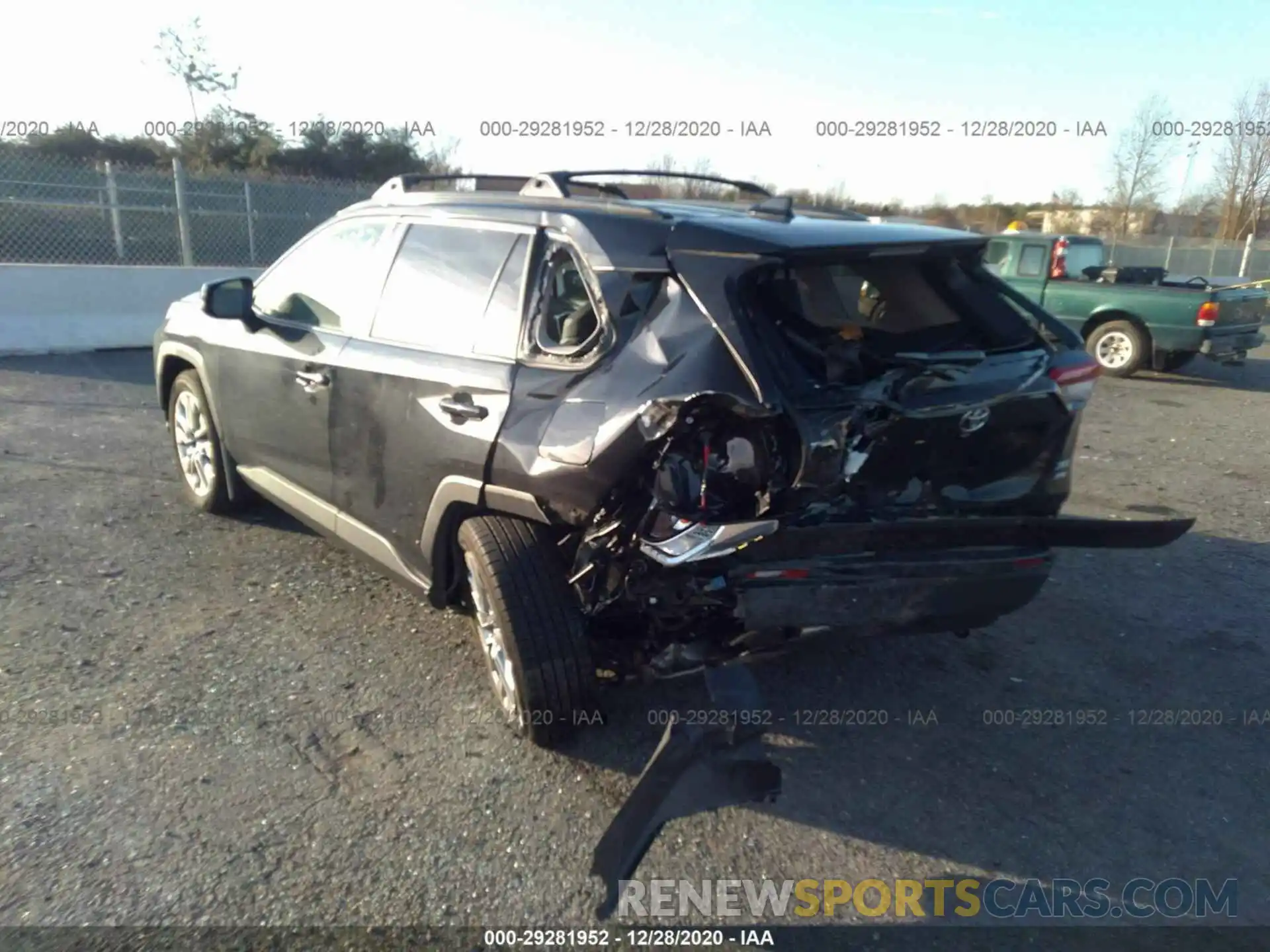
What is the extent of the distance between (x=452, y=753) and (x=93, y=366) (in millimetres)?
8905

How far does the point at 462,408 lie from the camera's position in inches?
140

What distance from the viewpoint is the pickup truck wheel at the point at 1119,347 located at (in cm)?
1232

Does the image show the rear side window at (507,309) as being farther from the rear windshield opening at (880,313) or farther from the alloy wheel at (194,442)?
the alloy wheel at (194,442)

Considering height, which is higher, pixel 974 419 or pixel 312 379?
pixel 974 419

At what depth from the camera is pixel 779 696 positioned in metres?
3.97

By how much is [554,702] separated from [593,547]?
1.85 ft

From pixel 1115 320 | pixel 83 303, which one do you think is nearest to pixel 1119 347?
pixel 1115 320

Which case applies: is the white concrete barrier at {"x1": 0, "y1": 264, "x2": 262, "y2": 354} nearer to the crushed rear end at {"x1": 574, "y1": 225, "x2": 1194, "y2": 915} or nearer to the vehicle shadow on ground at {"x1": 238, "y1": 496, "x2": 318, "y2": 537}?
the vehicle shadow on ground at {"x1": 238, "y1": 496, "x2": 318, "y2": 537}

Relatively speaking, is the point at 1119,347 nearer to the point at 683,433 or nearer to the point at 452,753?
the point at 683,433

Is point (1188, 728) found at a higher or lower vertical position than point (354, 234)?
lower

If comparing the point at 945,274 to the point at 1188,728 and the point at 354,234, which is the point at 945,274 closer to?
the point at 1188,728

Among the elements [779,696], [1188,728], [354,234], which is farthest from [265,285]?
[1188,728]

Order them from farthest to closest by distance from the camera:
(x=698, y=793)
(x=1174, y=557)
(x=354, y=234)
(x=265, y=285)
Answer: (x=1174, y=557) → (x=265, y=285) → (x=354, y=234) → (x=698, y=793)

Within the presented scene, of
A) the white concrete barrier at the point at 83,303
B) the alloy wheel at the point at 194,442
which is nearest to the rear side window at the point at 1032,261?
the white concrete barrier at the point at 83,303
